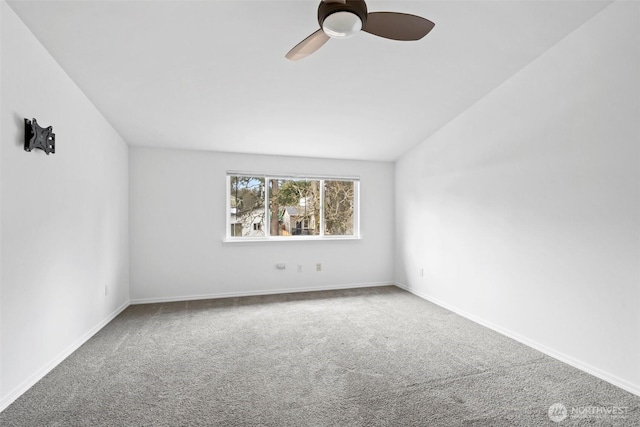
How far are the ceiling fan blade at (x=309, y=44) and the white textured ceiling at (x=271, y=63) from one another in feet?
1.03

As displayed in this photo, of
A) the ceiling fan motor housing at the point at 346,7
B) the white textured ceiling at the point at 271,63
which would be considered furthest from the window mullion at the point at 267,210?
the ceiling fan motor housing at the point at 346,7

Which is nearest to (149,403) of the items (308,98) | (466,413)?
(466,413)

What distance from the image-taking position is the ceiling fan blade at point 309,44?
1.90 meters

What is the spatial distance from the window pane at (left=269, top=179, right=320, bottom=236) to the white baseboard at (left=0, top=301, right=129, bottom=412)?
231cm

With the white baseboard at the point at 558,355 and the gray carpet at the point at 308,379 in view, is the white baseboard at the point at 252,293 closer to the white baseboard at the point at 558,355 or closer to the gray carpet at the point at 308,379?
the gray carpet at the point at 308,379

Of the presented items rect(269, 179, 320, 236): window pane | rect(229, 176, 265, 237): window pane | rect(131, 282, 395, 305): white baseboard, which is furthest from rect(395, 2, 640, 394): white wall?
rect(229, 176, 265, 237): window pane

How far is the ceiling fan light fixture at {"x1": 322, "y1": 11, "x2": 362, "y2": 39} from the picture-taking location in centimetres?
166

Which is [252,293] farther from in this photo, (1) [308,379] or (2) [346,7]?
(2) [346,7]

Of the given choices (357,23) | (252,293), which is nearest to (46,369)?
(252,293)

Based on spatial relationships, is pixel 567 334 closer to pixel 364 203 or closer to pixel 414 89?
pixel 414 89

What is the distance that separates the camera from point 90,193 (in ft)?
9.87

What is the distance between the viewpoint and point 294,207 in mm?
4832

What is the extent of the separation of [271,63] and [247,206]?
2.33 meters

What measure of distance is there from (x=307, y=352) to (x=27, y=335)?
189cm
